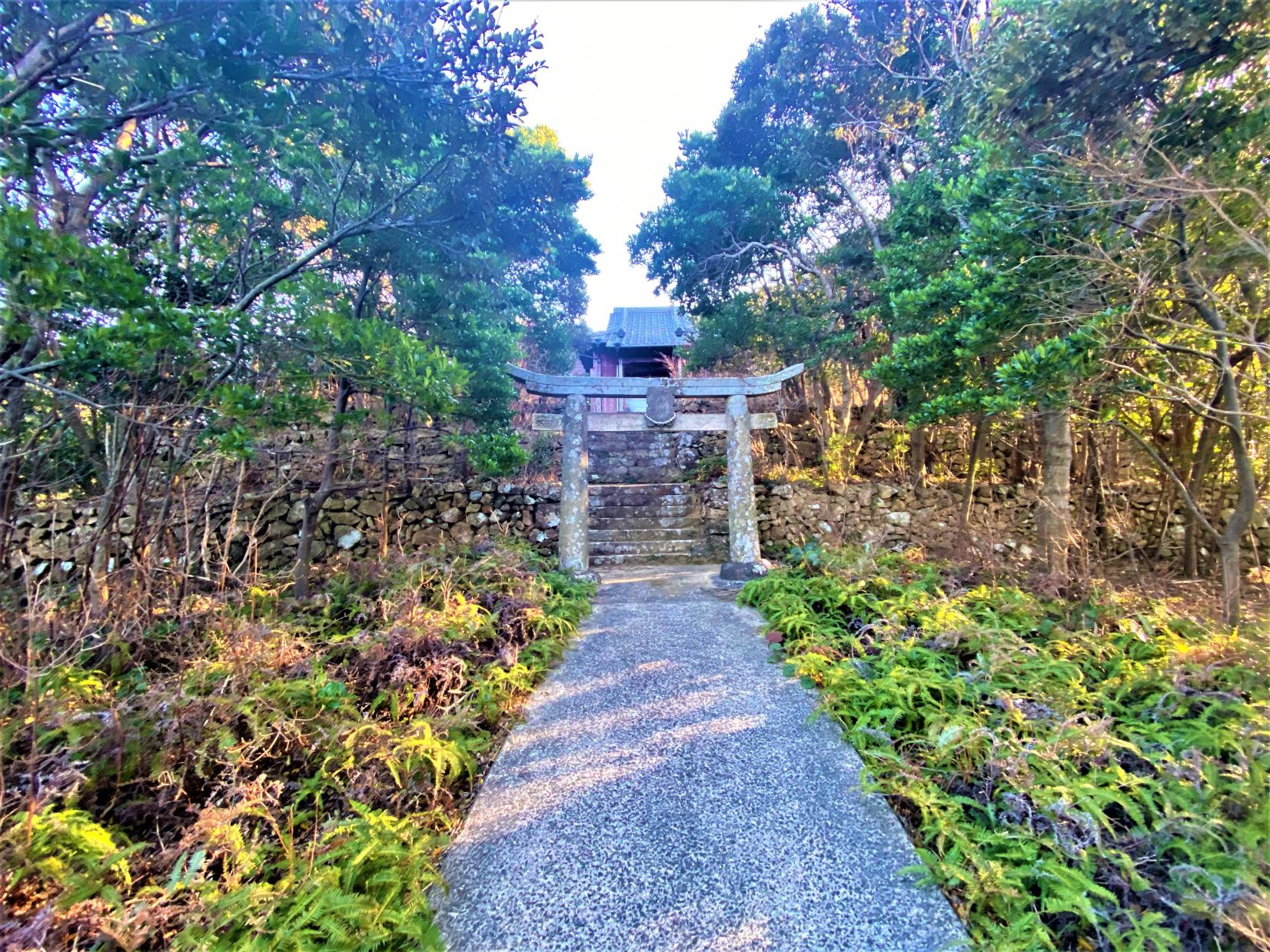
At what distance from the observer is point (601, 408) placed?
741 inches

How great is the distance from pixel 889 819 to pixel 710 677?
160cm

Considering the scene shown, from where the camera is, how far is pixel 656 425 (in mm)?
7004

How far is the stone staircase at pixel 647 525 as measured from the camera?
8.00 meters

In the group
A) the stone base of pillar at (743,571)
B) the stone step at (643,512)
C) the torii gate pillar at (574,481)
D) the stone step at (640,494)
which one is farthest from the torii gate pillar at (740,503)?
the torii gate pillar at (574,481)

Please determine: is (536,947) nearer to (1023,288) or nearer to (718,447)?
(1023,288)

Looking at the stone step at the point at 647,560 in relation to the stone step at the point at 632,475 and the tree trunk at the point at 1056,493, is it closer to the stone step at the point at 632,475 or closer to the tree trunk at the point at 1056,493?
the stone step at the point at 632,475

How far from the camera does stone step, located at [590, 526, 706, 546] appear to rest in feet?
27.0

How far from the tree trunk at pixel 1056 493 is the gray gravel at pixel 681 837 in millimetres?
3653

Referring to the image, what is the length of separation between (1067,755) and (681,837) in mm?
1982

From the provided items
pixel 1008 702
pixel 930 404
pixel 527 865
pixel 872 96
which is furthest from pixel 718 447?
pixel 527 865

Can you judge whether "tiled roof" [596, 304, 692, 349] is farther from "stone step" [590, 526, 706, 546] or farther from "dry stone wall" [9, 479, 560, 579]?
"dry stone wall" [9, 479, 560, 579]

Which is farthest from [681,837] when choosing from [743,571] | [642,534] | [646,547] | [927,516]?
[927,516]

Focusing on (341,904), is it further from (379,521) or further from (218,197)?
(379,521)

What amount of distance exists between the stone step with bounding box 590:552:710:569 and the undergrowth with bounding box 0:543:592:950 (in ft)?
11.8
